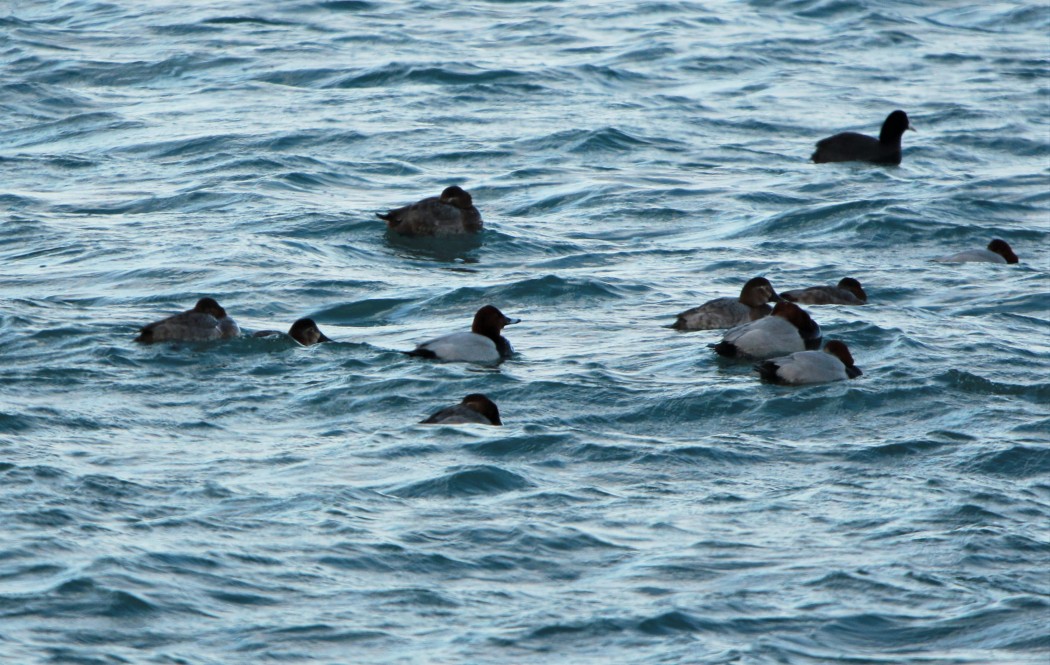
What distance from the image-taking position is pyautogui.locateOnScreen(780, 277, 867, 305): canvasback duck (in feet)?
49.3

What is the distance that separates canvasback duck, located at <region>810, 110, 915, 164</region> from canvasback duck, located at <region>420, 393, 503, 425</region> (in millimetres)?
10862

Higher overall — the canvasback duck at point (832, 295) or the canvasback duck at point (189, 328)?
the canvasback duck at point (189, 328)

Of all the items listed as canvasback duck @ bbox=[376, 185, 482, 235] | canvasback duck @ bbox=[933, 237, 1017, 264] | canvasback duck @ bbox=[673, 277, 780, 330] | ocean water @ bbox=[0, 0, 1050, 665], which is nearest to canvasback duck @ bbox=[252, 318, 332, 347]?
ocean water @ bbox=[0, 0, 1050, 665]

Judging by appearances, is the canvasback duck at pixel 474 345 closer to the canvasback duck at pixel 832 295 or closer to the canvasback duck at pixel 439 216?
the canvasback duck at pixel 832 295

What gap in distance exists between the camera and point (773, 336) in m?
13.5

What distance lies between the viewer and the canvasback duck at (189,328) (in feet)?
43.2

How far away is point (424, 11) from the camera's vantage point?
31469 mm

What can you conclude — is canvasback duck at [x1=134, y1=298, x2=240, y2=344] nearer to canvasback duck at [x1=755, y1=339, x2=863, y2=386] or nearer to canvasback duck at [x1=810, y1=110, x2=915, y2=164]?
canvasback duck at [x1=755, y1=339, x2=863, y2=386]

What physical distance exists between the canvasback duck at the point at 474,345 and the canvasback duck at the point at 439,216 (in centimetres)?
399

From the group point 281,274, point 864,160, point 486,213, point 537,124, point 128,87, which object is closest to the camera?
point 281,274

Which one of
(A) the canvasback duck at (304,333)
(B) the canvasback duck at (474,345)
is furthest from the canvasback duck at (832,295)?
(A) the canvasback duck at (304,333)

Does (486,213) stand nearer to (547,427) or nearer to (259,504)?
(547,427)

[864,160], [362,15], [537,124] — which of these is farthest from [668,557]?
[362,15]

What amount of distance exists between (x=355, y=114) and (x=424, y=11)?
27.4 feet
